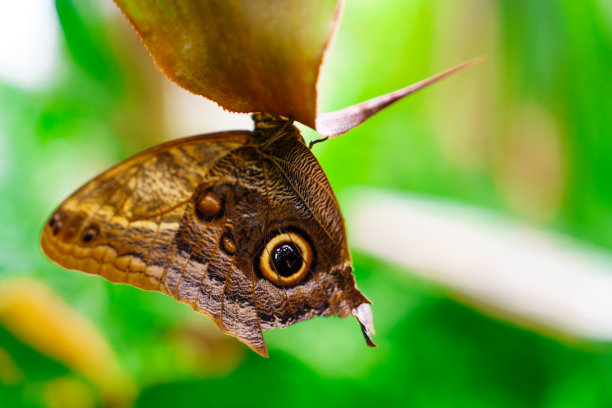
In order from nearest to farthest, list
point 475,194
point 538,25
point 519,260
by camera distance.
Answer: point 519,260
point 538,25
point 475,194

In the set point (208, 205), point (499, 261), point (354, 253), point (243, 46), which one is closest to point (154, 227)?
point (208, 205)

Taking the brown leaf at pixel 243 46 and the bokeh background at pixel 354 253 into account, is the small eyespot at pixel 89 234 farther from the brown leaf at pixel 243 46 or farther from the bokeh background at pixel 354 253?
the bokeh background at pixel 354 253

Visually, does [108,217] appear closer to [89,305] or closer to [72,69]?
[89,305]

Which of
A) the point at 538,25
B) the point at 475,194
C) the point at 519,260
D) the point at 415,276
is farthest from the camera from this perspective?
the point at 475,194

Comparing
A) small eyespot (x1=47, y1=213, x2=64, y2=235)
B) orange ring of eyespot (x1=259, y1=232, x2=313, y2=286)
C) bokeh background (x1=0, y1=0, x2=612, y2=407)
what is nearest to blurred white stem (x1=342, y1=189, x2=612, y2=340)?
bokeh background (x1=0, y1=0, x2=612, y2=407)

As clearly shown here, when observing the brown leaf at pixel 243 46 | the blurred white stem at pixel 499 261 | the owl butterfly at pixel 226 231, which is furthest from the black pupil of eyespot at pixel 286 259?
the blurred white stem at pixel 499 261

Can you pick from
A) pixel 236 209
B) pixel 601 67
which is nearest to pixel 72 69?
pixel 236 209
